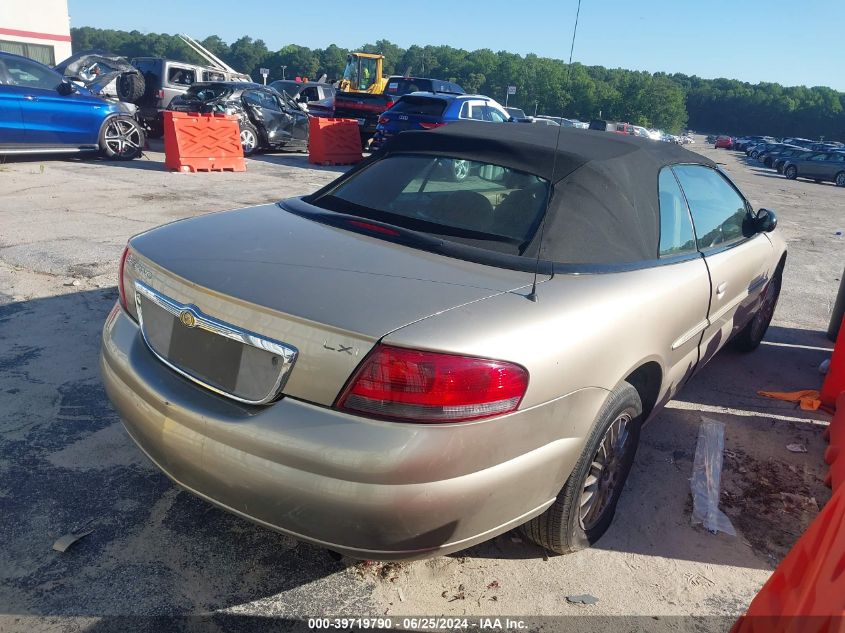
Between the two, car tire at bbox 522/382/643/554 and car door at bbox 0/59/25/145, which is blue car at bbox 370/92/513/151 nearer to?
car door at bbox 0/59/25/145

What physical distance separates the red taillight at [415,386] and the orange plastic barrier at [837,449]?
2.20 meters

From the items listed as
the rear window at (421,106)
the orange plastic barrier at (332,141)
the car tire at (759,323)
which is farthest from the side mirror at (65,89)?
the car tire at (759,323)

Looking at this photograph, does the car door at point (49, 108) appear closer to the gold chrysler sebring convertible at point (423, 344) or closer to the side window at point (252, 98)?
the side window at point (252, 98)

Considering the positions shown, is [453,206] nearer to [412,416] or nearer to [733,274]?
[412,416]

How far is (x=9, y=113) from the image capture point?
1023cm

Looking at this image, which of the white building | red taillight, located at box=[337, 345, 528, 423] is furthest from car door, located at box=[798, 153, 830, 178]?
the white building

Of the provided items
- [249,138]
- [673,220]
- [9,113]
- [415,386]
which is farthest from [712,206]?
[249,138]

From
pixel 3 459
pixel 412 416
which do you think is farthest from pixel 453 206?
pixel 3 459

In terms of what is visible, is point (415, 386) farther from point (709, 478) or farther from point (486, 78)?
point (486, 78)

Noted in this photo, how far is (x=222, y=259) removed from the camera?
2.31 m

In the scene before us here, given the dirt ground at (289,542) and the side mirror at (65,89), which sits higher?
the side mirror at (65,89)

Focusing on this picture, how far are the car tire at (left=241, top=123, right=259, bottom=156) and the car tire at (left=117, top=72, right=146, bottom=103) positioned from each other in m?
2.73

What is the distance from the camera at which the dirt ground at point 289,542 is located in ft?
7.54

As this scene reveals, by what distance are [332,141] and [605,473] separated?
13.4 meters
